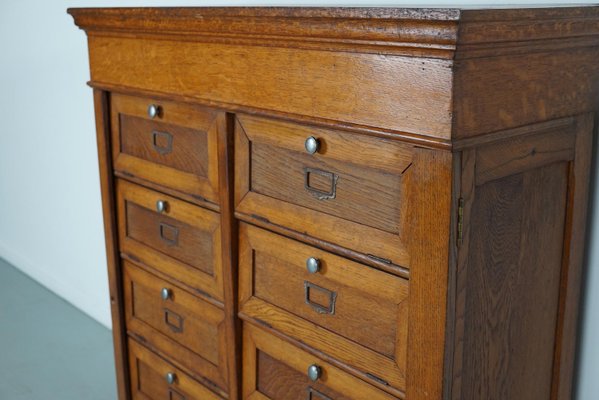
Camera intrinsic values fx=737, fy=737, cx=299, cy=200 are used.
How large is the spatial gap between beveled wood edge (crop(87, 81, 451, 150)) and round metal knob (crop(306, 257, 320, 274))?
26 cm

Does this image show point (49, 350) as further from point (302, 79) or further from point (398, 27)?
point (398, 27)

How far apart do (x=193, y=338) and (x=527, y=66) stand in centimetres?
104

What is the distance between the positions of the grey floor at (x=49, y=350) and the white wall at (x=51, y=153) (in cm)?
10

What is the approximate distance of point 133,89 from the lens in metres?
1.76

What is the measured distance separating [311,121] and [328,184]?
0.12 meters

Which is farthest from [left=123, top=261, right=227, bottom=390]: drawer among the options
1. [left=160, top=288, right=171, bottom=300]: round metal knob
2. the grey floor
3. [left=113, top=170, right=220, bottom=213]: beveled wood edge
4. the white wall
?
the white wall

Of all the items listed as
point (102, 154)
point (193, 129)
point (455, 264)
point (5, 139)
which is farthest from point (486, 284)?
point (5, 139)

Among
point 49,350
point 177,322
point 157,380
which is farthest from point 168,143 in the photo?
point 49,350

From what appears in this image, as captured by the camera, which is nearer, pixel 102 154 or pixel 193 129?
pixel 193 129

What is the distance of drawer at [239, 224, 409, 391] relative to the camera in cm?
129

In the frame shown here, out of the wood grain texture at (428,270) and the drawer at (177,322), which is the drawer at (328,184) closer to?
the wood grain texture at (428,270)

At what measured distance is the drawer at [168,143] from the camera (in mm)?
1608

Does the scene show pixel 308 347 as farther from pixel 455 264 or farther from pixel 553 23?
pixel 553 23

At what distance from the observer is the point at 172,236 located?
1813mm
